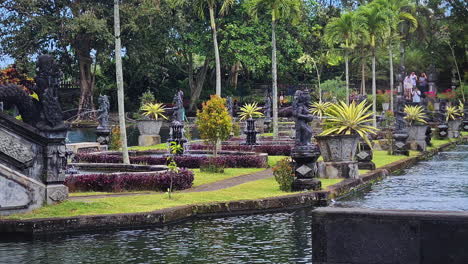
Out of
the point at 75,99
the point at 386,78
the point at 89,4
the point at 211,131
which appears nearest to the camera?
the point at 211,131

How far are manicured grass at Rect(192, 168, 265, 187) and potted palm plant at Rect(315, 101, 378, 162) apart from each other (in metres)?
2.68

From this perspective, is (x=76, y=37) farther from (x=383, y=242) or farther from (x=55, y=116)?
(x=383, y=242)

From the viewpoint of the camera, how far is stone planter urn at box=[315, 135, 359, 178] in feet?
66.3

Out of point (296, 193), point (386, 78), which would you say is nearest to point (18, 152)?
point (296, 193)

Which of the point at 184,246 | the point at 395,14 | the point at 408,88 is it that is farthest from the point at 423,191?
the point at 408,88

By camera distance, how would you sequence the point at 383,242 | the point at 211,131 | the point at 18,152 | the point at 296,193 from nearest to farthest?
1. the point at 383,242
2. the point at 18,152
3. the point at 296,193
4. the point at 211,131

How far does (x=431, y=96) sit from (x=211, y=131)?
3540cm

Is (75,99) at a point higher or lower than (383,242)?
higher

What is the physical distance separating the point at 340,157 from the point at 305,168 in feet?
11.0

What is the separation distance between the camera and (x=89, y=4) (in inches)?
2061

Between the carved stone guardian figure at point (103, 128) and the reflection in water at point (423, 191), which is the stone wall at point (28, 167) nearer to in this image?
the reflection in water at point (423, 191)

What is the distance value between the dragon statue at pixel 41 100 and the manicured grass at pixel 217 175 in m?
5.16

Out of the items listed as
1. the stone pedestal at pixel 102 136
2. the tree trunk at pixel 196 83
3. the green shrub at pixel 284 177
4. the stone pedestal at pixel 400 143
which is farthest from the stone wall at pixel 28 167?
the tree trunk at pixel 196 83

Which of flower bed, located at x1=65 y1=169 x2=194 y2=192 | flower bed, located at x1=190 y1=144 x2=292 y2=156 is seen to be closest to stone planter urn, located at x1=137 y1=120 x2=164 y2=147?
flower bed, located at x1=190 y1=144 x2=292 y2=156
